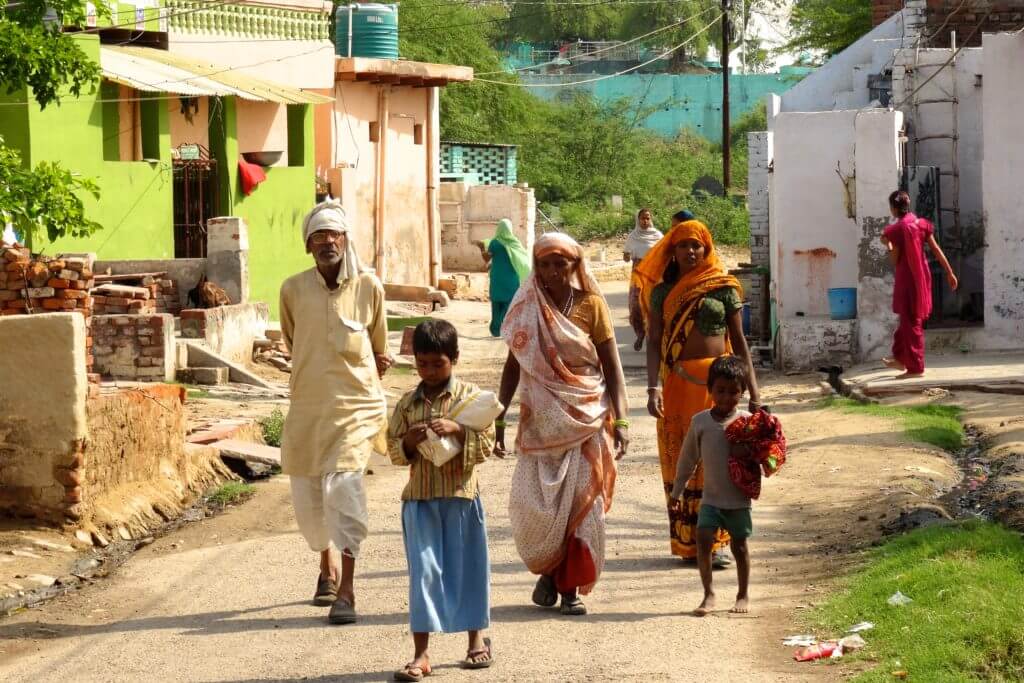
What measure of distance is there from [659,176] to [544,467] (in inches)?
1648

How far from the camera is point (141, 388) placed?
10.1 metres

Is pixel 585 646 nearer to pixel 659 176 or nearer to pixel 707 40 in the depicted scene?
pixel 659 176

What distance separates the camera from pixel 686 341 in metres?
7.81

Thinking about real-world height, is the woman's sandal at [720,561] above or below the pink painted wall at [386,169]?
below

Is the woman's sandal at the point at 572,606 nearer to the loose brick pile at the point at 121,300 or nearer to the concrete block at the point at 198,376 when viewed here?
the concrete block at the point at 198,376

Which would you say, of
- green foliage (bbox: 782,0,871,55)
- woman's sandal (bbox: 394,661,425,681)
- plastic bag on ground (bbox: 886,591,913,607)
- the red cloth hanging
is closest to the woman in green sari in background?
the red cloth hanging

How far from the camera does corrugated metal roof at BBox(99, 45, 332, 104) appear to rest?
1839cm

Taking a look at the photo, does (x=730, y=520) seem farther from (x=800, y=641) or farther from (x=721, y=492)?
(x=800, y=641)

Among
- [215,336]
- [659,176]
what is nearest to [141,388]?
[215,336]

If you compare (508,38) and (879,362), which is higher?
(508,38)

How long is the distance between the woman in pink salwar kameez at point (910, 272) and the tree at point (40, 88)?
24.4 ft

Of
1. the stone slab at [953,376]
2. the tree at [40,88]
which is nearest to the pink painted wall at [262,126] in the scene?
the stone slab at [953,376]

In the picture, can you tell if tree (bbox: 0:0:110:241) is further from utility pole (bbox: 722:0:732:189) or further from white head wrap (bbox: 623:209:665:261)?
utility pole (bbox: 722:0:732:189)

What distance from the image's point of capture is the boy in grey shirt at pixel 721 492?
673 centimetres
